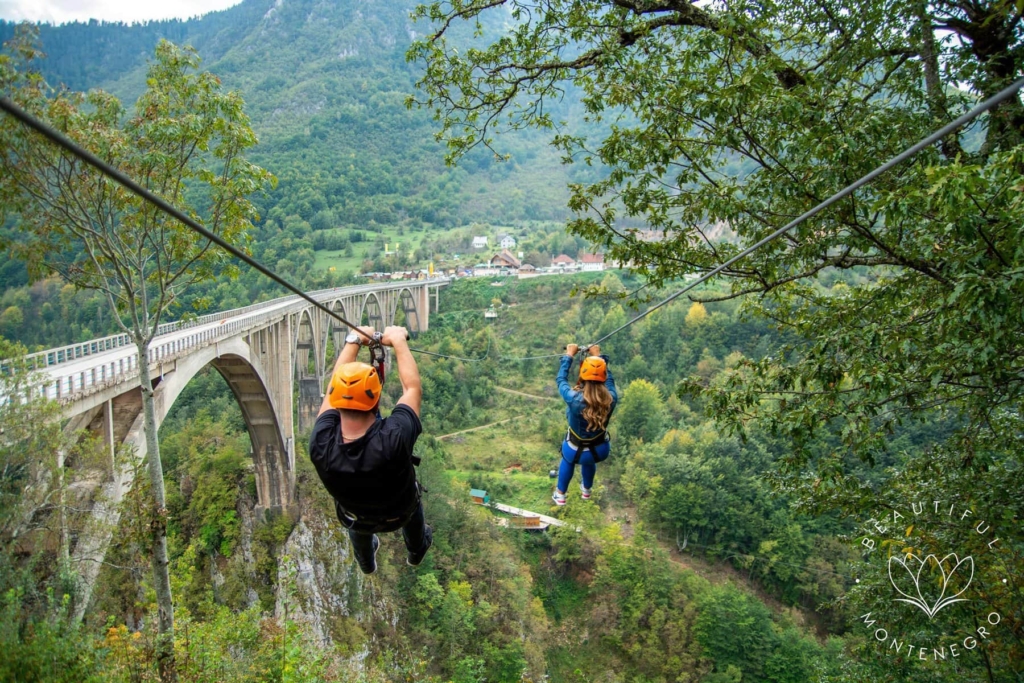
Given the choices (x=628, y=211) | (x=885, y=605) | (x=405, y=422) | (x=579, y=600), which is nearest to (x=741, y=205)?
(x=628, y=211)

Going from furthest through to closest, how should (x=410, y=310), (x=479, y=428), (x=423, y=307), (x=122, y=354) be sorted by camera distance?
(x=423, y=307)
(x=410, y=310)
(x=479, y=428)
(x=122, y=354)

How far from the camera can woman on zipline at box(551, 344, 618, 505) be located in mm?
5164

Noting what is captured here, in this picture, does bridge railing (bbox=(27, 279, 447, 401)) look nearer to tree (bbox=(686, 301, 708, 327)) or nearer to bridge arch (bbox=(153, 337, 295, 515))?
bridge arch (bbox=(153, 337, 295, 515))

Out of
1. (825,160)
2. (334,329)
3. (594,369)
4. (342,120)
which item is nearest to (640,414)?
(334,329)

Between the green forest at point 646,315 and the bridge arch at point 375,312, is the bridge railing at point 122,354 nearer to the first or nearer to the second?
the green forest at point 646,315

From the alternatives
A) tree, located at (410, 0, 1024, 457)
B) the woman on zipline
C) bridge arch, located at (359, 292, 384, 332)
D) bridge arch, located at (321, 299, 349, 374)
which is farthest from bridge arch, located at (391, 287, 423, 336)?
tree, located at (410, 0, 1024, 457)

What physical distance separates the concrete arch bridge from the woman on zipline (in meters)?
6.18

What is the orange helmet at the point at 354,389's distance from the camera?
3006mm

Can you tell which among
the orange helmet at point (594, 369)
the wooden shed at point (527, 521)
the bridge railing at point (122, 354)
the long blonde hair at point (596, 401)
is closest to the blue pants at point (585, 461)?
the long blonde hair at point (596, 401)

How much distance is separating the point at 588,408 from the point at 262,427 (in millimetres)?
17637

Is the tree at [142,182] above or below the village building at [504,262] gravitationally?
above

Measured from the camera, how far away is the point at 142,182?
309 inches

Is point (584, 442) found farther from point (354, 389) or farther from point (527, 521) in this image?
point (527, 521)

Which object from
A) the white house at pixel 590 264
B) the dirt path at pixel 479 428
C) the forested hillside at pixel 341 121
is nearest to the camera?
the dirt path at pixel 479 428
